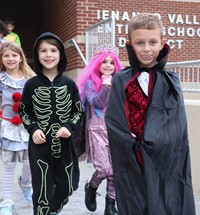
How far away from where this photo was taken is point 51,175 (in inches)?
136

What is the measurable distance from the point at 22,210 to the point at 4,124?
2.99 ft

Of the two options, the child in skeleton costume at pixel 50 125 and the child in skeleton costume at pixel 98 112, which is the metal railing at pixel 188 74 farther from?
the child in skeleton costume at pixel 50 125

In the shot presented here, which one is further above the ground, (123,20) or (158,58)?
(123,20)

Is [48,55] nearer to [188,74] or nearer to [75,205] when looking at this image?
[75,205]

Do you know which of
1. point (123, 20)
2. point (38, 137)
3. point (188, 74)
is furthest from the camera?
point (123, 20)

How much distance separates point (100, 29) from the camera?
25.6 feet

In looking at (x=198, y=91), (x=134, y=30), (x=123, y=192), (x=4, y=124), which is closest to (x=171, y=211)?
(x=123, y=192)

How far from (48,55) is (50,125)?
59 centimetres

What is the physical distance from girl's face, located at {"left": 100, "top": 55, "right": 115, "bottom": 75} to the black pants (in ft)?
2.95

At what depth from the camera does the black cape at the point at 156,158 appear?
2492 mm

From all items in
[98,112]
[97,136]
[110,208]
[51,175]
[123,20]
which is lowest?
[110,208]

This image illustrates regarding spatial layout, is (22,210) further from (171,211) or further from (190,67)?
(190,67)

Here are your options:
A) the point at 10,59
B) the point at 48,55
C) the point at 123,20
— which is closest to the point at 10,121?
the point at 10,59

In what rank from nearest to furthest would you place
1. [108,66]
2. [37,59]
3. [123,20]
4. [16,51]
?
[37,59]
[108,66]
[16,51]
[123,20]
